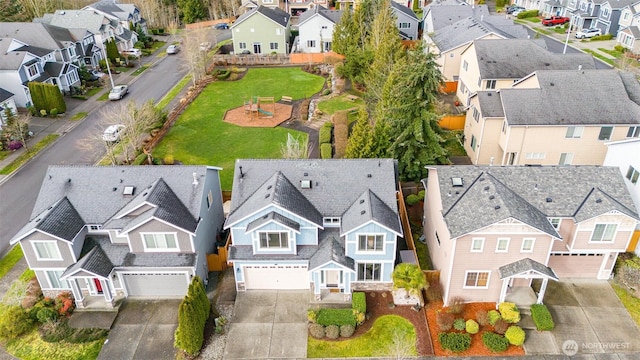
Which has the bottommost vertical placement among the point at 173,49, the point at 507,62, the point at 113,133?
the point at 113,133

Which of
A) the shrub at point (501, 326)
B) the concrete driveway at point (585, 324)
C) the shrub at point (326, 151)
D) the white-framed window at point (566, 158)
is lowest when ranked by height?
the concrete driveway at point (585, 324)

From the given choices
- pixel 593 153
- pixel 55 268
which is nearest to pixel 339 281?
pixel 55 268

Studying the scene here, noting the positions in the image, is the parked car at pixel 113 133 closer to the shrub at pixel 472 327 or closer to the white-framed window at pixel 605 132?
Result: the shrub at pixel 472 327

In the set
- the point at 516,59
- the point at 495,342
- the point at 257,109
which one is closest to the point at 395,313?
the point at 495,342

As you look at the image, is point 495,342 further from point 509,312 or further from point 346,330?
point 346,330

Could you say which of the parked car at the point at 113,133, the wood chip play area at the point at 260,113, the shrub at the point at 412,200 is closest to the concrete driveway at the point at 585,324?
the shrub at the point at 412,200

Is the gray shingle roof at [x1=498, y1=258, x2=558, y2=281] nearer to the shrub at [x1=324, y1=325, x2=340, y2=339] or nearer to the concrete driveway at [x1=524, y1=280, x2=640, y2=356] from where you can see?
the concrete driveway at [x1=524, y1=280, x2=640, y2=356]
